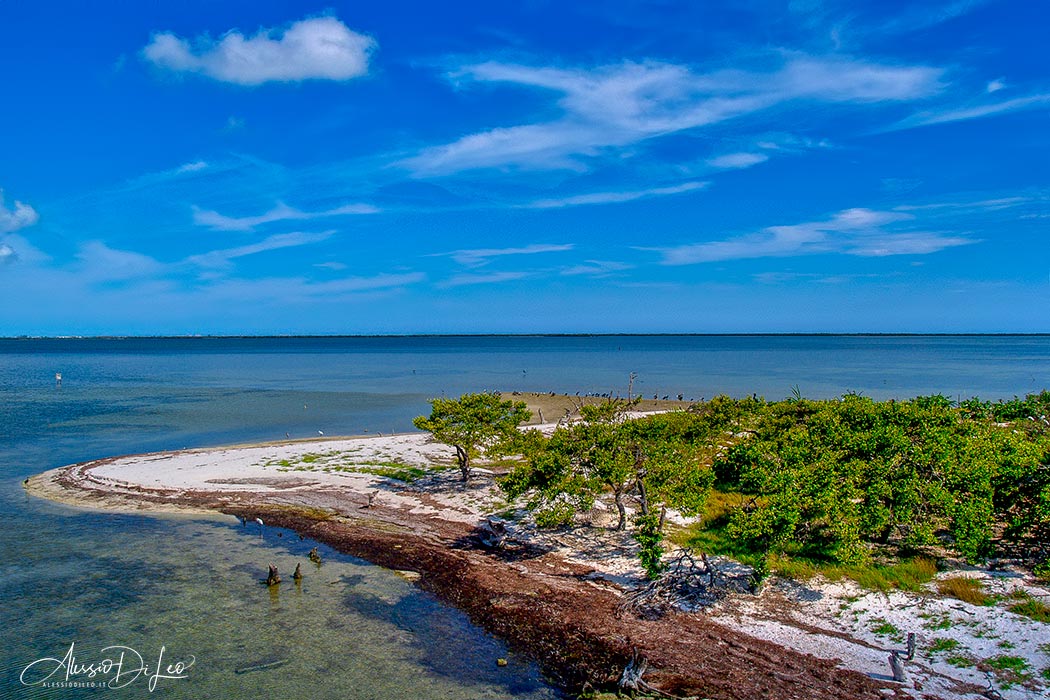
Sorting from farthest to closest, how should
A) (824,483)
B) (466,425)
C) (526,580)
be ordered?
(466,425), (526,580), (824,483)

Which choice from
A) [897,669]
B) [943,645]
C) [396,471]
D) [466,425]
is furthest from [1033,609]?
[396,471]

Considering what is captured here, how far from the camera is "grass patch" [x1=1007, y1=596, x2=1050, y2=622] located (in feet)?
50.9

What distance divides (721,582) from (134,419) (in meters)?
56.1

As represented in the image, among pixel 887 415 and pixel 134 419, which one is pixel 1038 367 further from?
pixel 134 419

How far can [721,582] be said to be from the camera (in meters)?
18.9

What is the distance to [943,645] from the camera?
49.4 ft

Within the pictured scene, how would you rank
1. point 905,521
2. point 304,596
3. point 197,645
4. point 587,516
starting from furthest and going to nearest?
point 587,516
point 304,596
point 905,521
point 197,645

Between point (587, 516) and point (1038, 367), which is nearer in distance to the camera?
point (587, 516)

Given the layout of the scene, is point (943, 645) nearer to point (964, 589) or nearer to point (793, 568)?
point (964, 589)

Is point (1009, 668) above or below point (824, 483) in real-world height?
below

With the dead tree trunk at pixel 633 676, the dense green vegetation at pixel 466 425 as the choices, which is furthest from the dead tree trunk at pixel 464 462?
the dead tree trunk at pixel 633 676

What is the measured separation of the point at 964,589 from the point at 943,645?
2800 mm

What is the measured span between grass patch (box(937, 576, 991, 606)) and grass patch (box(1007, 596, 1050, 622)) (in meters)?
0.62

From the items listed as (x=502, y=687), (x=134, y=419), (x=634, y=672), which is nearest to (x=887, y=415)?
(x=634, y=672)
